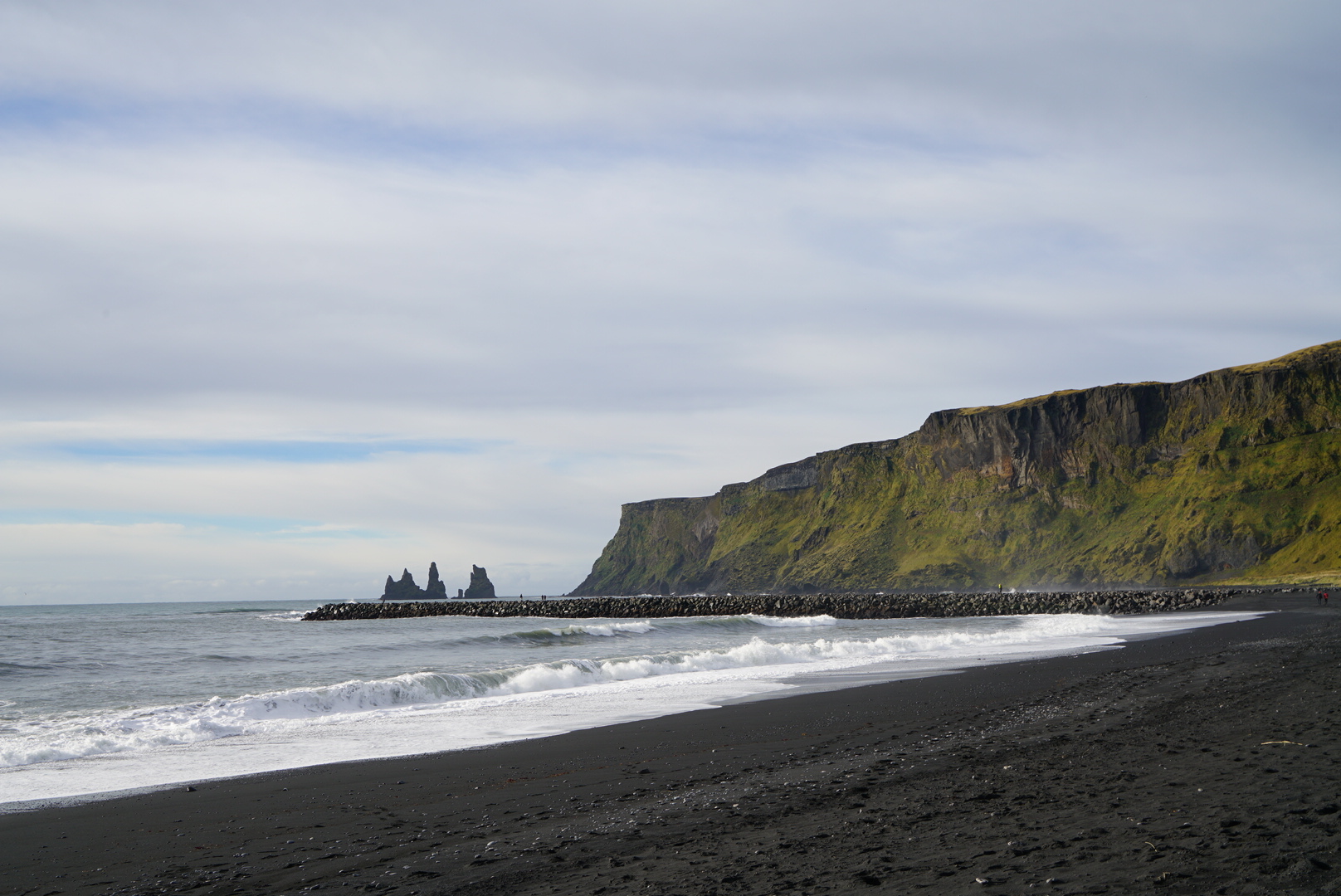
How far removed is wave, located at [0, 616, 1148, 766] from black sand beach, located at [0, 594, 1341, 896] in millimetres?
4359

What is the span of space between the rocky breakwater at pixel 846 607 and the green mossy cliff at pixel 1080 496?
41.0m

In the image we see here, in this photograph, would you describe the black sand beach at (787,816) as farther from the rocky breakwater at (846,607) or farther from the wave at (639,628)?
the rocky breakwater at (846,607)

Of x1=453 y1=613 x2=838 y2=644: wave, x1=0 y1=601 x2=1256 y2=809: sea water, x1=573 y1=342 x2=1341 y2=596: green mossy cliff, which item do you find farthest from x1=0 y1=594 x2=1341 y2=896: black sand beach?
x1=573 y1=342 x2=1341 y2=596: green mossy cliff

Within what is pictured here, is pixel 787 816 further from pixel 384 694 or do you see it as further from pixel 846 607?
pixel 846 607

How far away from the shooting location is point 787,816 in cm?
695

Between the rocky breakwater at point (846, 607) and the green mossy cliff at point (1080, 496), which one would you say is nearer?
the rocky breakwater at point (846, 607)

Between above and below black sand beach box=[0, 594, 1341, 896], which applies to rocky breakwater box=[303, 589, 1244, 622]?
below

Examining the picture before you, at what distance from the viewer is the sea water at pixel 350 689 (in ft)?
38.1

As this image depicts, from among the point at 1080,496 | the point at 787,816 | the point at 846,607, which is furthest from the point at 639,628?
the point at 1080,496

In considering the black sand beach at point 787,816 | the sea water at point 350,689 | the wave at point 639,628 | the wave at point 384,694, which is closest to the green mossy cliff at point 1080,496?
the wave at point 639,628

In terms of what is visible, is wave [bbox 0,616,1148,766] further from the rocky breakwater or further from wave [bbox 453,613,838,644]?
the rocky breakwater

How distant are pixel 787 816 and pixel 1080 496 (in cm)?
14516

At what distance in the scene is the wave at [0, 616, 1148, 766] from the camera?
1265 centimetres

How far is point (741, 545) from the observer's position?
17850cm
